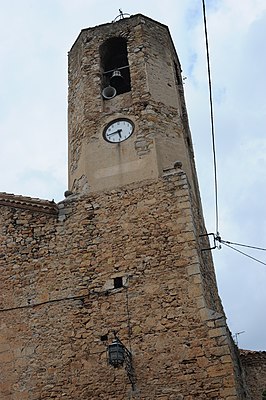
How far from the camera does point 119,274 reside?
9133mm

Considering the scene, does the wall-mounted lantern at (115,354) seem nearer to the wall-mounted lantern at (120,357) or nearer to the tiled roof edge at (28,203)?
the wall-mounted lantern at (120,357)

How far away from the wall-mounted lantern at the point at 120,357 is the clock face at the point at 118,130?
166 inches

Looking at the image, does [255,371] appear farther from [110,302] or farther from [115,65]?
[115,65]

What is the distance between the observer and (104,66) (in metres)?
12.4

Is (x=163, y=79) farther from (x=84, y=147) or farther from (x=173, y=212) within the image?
(x=173, y=212)

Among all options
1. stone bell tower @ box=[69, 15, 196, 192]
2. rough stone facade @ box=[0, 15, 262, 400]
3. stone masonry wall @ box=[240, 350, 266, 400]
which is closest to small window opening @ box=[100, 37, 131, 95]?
stone bell tower @ box=[69, 15, 196, 192]

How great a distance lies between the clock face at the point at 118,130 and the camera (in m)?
10.8

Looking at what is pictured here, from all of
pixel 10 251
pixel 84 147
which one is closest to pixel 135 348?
pixel 10 251

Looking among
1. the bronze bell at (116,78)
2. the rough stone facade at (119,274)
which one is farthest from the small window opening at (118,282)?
the bronze bell at (116,78)

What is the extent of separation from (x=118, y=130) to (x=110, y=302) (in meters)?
3.72

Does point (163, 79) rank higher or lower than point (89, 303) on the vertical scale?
higher

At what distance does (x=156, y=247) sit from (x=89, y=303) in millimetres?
1501

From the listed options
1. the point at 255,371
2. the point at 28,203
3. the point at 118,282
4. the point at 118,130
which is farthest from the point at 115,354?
the point at 118,130

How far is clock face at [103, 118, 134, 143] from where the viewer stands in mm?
10766
